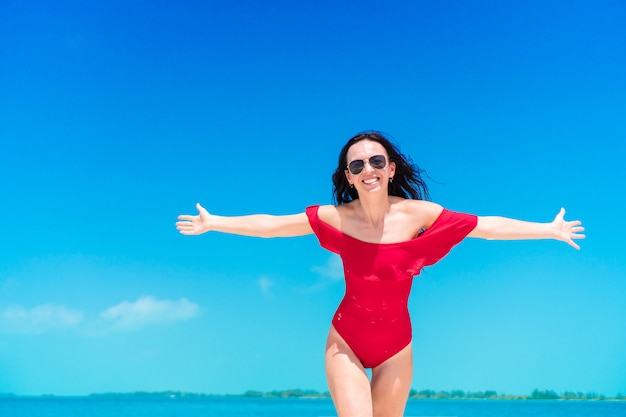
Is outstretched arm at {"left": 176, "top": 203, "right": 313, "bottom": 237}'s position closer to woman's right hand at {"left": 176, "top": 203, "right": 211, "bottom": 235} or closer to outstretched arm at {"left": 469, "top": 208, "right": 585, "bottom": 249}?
woman's right hand at {"left": 176, "top": 203, "right": 211, "bottom": 235}

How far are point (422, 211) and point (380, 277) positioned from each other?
0.74 metres

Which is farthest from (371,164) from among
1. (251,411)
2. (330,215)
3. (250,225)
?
(251,411)

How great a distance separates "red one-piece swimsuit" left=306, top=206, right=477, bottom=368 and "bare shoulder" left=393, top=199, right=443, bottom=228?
0.06 m

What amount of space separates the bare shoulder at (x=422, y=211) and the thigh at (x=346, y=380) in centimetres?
121

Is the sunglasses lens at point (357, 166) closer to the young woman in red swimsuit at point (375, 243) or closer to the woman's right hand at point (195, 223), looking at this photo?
the young woman in red swimsuit at point (375, 243)

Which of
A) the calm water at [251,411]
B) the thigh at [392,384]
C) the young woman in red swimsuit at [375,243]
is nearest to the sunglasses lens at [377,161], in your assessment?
the young woman in red swimsuit at [375,243]

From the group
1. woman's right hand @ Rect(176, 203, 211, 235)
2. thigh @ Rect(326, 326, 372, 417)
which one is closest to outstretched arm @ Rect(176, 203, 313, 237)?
woman's right hand @ Rect(176, 203, 211, 235)

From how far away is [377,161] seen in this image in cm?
594

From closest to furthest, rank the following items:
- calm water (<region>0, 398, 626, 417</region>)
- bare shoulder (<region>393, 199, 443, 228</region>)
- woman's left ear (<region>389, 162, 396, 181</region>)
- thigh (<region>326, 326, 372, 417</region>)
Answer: thigh (<region>326, 326, 372, 417</region>)
bare shoulder (<region>393, 199, 443, 228</region>)
woman's left ear (<region>389, 162, 396, 181</region>)
calm water (<region>0, 398, 626, 417</region>)

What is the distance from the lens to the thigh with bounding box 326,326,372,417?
555 centimetres

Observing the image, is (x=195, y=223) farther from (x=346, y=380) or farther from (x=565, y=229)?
(x=565, y=229)

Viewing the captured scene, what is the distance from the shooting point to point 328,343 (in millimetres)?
6133

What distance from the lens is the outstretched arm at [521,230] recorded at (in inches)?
242

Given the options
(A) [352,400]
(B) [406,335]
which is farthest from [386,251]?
(A) [352,400]
